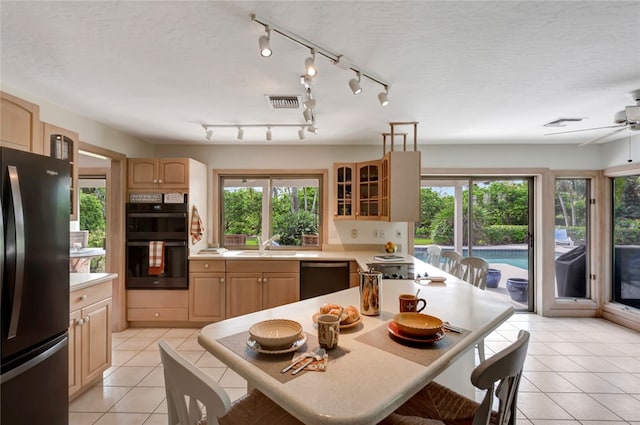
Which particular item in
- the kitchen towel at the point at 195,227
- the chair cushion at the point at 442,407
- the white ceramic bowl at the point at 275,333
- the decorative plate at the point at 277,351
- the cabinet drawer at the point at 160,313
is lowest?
the cabinet drawer at the point at 160,313

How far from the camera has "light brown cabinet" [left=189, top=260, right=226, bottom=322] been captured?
3555 mm

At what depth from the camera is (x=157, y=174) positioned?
11.7 feet

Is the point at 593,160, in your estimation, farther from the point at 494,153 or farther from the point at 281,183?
the point at 281,183

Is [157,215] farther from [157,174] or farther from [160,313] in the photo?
[160,313]

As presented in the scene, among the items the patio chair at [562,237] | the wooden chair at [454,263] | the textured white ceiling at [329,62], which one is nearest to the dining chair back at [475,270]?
the wooden chair at [454,263]

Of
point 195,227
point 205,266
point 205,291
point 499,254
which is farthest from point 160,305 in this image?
point 499,254

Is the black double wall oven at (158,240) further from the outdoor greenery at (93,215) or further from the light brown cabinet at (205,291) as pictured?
the outdoor greenery at (93,215)

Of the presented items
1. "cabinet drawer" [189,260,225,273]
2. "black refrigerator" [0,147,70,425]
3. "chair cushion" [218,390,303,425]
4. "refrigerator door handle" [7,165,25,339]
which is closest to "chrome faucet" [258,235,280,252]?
"cabinet drawer" [189,260,225,273]

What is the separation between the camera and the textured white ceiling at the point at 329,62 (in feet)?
4.69

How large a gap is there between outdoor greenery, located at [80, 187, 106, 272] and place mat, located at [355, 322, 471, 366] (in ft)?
19.1

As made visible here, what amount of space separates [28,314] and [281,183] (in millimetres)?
3052

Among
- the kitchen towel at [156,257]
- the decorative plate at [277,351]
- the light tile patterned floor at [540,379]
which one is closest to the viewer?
the decorative plate at [277,351]

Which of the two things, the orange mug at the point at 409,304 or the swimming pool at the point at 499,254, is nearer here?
the orange mug at the point at 409,304

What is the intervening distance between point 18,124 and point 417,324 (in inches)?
106
